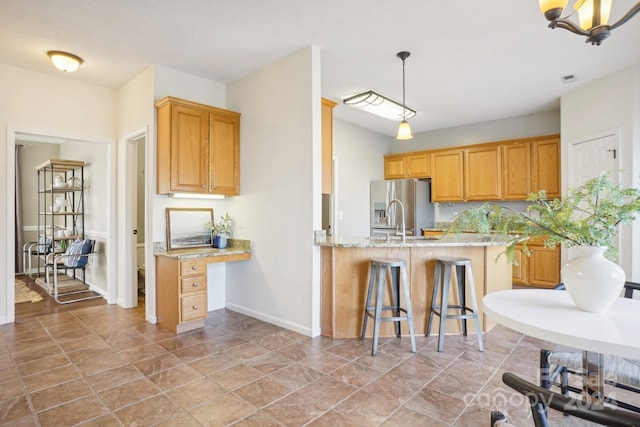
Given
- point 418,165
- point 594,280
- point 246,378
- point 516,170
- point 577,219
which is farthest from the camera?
point 418,165

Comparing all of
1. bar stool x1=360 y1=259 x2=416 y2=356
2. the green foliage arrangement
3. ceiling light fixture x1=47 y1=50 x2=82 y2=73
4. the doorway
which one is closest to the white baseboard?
bar stool x1=360 y1=259 x2=416 y2=356

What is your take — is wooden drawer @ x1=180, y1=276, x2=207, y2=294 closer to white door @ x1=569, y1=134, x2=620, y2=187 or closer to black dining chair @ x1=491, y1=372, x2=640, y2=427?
black dining chair @ x1=491, y1=372, x2=640, y2=427

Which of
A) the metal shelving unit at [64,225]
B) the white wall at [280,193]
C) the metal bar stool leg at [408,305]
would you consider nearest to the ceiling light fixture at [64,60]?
the white wall at [280,193]

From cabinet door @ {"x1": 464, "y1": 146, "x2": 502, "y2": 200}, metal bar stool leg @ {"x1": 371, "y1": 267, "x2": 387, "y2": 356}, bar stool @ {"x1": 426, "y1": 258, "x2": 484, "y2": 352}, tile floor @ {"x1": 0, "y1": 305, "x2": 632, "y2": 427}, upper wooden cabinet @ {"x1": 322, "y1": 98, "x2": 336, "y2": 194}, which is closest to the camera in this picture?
tile floor @ {"x1": 0, "y1": 305, "x2": 632, "y2": 427}

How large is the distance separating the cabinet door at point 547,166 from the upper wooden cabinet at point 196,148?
4.39 m

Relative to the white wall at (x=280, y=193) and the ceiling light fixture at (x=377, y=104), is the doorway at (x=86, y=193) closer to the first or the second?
the white wall at (x=280, y=193)

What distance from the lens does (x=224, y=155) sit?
3.93 metres

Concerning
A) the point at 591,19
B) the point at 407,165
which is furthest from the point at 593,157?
the point at 591,19

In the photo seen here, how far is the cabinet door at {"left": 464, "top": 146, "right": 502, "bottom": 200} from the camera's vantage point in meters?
5.53

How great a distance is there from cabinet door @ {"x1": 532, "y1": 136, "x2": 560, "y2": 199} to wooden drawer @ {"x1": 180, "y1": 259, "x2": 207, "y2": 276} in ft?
15.8

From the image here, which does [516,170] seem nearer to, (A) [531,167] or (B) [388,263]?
(A) [531,167]

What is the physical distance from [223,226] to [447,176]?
3.97m

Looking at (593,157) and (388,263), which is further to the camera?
(593,157)

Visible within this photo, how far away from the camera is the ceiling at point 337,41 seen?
2668 millimetres
